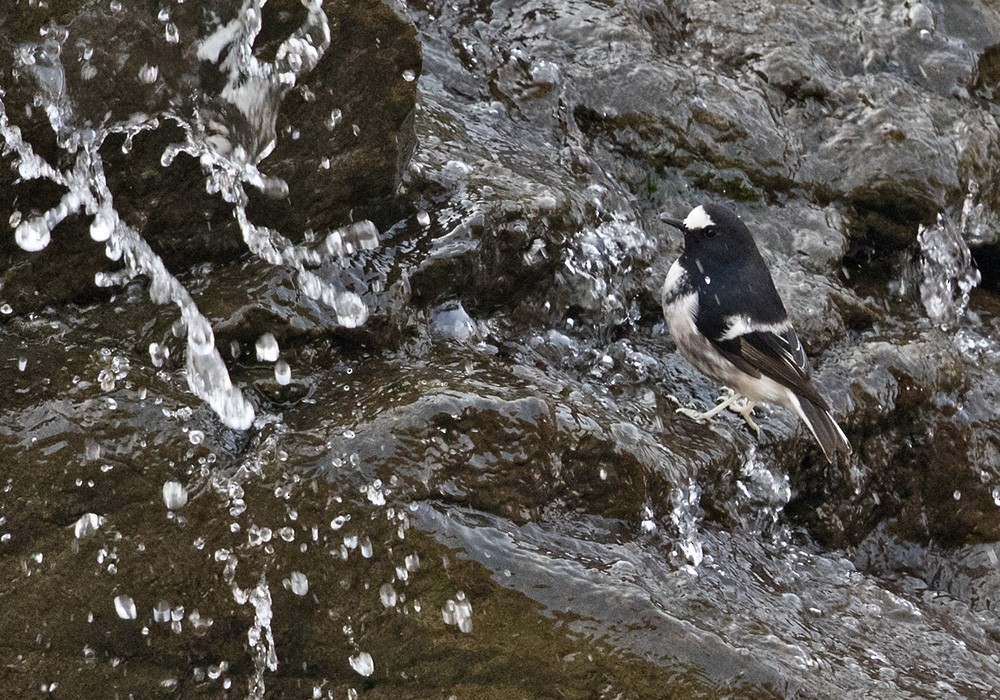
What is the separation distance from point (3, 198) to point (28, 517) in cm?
129

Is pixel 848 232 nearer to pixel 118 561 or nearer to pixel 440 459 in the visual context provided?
pixel 440 459

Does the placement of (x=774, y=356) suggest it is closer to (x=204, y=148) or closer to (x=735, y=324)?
(x=735, y=324)

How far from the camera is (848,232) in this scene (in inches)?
278

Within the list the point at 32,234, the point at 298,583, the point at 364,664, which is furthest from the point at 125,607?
the point at 32,234

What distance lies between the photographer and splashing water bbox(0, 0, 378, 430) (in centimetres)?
460

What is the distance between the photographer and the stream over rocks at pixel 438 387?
425 cm

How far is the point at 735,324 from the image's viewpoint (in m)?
5.70

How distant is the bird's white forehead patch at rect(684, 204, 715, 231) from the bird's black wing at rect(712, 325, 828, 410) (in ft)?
1.98

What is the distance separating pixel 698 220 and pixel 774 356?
840mm

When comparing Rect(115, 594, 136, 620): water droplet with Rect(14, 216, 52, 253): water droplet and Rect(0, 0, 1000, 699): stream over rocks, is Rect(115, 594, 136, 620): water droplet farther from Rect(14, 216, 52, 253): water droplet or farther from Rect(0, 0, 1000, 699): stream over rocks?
Rect(14, 216, 52, 253): water droplet

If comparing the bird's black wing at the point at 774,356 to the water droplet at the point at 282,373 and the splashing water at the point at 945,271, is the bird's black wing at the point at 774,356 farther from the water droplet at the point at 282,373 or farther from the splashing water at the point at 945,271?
the water droplet at the point at 282,373

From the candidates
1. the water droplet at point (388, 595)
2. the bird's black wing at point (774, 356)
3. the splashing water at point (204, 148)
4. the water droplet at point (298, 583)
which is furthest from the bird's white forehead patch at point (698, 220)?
the water droplet at point (298, 583)

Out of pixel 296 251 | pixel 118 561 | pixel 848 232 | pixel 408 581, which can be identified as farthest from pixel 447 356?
pixel 848 232

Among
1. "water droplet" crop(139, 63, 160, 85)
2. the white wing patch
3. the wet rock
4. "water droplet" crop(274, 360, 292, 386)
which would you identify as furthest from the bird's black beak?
"water droplet" crop(139, 63, 160, 85)
